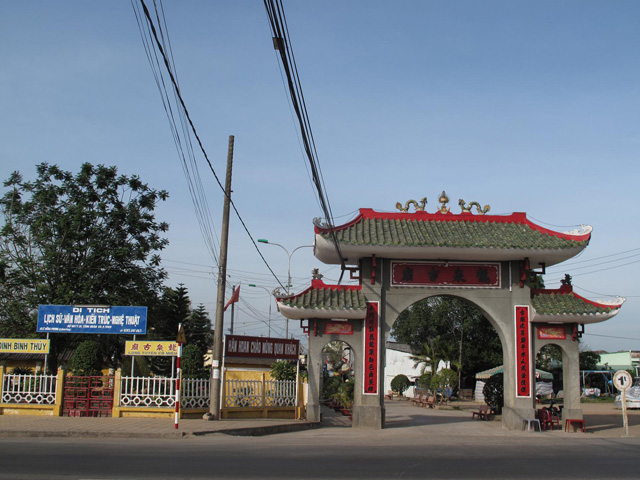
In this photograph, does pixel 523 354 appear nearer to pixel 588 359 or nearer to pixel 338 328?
pixel 338 328

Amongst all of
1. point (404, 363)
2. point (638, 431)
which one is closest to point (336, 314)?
point (638, 431)

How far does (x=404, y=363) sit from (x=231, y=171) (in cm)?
3561

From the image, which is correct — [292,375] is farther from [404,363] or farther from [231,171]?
[404,363]

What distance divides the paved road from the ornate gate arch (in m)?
3.06

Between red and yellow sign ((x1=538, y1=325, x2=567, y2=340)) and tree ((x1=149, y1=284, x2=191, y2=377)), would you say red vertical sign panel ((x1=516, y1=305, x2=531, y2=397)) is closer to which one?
red and yellow sign ((x1=538, y1=325, x2=567, y2=340))

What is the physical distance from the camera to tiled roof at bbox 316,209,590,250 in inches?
662

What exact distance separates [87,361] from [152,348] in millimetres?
2283

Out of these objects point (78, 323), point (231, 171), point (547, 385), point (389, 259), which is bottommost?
point (547, 385)

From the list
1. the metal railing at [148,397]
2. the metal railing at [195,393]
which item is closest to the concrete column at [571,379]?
the metal railing at [195,393]

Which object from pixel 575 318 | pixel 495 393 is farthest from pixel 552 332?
pixel 495 393

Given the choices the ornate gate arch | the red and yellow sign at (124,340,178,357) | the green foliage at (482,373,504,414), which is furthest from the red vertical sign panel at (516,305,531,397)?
the red and yellow sign at (124,340,178,357)

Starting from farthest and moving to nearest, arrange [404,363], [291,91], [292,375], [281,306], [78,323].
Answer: [404,363], [292,375], [78,323], [281,306], [291,91]

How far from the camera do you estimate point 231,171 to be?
57.3 feet

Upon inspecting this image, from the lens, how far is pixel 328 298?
17.6m
